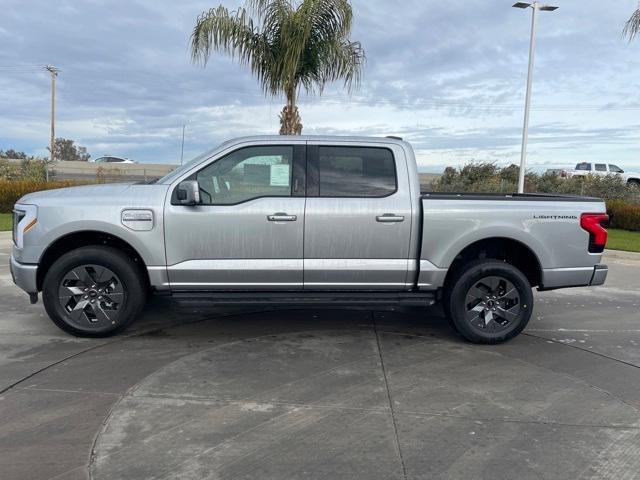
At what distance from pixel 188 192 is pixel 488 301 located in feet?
10.1

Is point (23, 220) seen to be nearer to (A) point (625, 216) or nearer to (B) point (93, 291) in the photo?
(B) point (93, 291)

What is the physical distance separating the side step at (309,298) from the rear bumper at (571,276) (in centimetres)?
116

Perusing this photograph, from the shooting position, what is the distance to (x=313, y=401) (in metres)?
4.04

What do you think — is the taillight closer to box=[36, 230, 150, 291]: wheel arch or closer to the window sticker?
the window sticker

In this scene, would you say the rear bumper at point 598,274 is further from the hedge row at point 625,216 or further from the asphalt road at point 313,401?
the hedge row at point 625,216

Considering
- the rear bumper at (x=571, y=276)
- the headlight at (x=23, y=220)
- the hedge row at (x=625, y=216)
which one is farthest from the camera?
the hedge row at (x=625, y=216)

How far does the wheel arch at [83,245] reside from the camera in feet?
17.3

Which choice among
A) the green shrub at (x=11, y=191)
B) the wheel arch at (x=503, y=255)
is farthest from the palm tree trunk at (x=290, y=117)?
the green shrub at (x=11, y=191)

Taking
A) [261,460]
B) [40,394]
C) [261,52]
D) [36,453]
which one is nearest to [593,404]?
[261,460]

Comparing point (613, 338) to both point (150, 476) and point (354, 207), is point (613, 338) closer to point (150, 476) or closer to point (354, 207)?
point (354, 207)

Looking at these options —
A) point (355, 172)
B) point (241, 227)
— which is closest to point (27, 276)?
point (241, 227)

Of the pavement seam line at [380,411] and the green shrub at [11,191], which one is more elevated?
the green shrub at [11,191]

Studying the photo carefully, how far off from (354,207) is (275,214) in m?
0.75

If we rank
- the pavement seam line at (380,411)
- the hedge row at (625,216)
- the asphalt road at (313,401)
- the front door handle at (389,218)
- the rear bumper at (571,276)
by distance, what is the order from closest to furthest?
the asphalt road at (313,401)
the pavement seam line at (380,411)
the front door handle at (389,218)
the rear bumper at (571,276)
the hedge row at (625,216)
